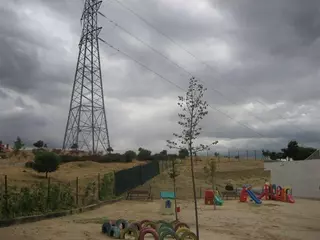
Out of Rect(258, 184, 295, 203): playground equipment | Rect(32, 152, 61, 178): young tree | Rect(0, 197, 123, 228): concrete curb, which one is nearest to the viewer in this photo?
Rect(0, 197, 123, 228): concrete curb

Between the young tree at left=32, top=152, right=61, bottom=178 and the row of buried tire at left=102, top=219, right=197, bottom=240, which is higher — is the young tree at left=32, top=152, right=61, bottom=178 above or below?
above

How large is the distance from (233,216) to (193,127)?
1491 cm

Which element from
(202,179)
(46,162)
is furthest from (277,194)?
(46,162)

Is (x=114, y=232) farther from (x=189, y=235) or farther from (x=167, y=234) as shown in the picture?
(x=189, y=235)

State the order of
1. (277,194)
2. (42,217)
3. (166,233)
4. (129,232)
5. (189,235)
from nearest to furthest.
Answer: (189,235)
(166,233)
(129,232)
(42,217)
(277,194)

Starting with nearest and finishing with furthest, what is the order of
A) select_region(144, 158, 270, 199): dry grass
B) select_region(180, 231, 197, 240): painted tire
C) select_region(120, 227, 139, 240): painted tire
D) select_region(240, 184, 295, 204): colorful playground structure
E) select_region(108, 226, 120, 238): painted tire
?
select_region(180, 231, 197, 240): painted tire
select_region(120, 227, 139, 240): painted tire
select_region(108, 226, 120, 238): painted tire
select_region(240, 184, 295, 204): colorful playground structure
select_region(144, 158, 270, 199): dry grass

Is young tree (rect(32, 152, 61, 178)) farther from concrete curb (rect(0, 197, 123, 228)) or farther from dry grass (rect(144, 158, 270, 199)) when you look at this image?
concrete curb (rect(0, 197, 123, 228))

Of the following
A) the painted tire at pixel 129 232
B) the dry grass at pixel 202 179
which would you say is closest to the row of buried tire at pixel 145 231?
the painted tire at pixel 129 232

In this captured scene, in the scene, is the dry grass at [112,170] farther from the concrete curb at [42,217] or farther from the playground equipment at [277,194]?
the concrete curb at [42,217]

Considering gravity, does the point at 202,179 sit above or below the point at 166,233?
above

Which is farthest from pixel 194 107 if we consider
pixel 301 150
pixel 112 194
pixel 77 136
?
pixel 301 150

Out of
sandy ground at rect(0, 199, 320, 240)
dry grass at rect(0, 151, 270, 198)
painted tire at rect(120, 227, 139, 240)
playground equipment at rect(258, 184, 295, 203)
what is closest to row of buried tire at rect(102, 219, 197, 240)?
painted tire at rect(120, 227, 139, 240)

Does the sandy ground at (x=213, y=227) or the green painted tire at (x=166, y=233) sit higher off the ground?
the green painted tire at (x=166, y=233)

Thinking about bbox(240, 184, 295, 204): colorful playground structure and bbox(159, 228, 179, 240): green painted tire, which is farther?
bbox(240, 184, 295, 204): colorful playground structure
